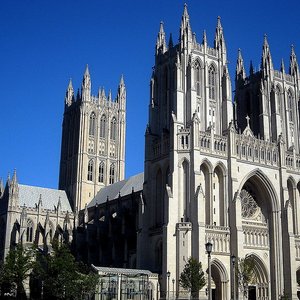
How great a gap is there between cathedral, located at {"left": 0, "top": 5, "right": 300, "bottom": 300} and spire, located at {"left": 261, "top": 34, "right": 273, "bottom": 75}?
0.16m

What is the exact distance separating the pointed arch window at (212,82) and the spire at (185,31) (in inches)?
215

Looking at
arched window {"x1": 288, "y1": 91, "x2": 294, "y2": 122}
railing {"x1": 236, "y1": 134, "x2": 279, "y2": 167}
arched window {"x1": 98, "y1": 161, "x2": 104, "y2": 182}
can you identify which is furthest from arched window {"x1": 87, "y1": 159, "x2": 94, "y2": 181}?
railing {"x1": 236, "y1": 134, "x2": 279, "y2": 167}

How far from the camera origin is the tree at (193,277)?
5894 centimetres

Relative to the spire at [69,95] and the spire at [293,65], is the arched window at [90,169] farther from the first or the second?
the spire at [293,65]

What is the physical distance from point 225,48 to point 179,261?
112 ft

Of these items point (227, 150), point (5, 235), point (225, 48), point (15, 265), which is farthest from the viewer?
point (5, 235)

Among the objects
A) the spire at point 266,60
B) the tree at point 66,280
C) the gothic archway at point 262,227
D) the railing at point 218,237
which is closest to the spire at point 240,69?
the spire at point 266,60

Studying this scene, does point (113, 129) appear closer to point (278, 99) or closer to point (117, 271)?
point (278, 99)

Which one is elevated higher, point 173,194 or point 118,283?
point 173,194

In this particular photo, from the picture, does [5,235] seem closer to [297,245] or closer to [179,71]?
[179,71]

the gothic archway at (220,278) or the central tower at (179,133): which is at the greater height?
the central tower at (179,133)

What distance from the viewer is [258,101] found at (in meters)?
85.8

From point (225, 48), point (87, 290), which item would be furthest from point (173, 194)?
point (225, 48)

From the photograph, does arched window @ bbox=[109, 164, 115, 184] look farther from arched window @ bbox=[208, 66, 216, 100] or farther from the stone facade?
arched window @ bbox=[208, 66, 216, 100]
